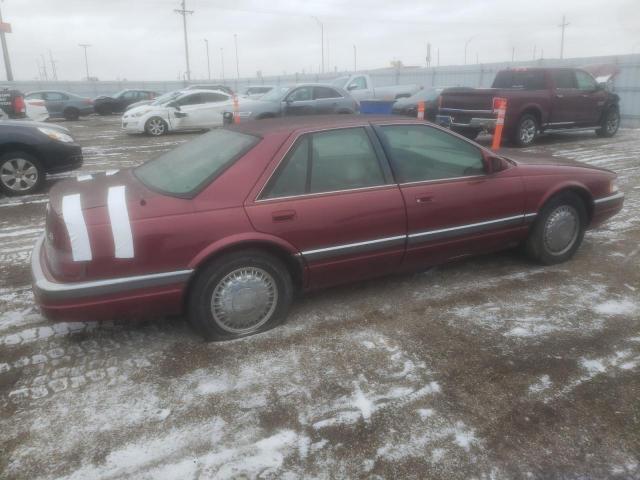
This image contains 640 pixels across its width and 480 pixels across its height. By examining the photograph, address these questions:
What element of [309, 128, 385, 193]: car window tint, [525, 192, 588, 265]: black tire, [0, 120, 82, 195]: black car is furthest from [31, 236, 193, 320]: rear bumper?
[0, 120, 82, 195]: black car

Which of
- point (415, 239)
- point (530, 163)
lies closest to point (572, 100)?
point (530, 163)

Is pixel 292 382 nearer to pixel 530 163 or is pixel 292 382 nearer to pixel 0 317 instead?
pixel 0 317

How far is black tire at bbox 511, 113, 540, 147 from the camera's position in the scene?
449 inches

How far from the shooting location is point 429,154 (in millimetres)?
3963

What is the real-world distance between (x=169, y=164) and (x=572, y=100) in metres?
11.2

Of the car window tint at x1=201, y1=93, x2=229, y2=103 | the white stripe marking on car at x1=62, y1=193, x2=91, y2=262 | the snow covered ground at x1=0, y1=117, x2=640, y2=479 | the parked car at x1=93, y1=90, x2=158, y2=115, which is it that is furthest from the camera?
the parked car at x1=93, y1=90, x2=158, y2=115

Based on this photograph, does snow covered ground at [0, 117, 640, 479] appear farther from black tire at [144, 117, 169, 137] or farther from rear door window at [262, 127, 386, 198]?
black tire at [144, 117, 169, 137]

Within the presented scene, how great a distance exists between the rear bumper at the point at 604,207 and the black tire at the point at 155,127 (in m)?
13.2

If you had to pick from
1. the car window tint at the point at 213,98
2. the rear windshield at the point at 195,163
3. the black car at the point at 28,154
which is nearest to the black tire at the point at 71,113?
the car window tint at the point at 213,98

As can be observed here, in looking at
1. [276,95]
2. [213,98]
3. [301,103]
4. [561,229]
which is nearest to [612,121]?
[301,103]

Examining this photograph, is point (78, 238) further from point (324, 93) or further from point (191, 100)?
point (191, 100)

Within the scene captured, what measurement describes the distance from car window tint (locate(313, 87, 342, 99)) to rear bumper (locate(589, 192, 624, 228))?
10.9 m

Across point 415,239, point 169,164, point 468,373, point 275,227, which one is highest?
point 169,164

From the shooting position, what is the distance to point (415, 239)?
381 centimetres
